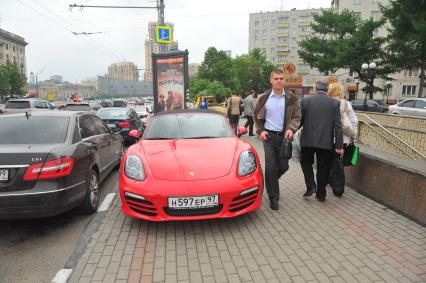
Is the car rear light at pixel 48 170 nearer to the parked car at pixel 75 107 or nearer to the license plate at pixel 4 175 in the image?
the license plate at pixel 4 175

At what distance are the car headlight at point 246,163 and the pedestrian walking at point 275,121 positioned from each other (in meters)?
0.42

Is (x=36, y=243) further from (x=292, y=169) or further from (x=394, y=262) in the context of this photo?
(x=292, y=169)

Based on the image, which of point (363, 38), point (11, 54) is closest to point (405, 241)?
point (363, 38)

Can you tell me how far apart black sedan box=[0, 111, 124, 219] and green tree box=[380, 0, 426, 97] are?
851 inches

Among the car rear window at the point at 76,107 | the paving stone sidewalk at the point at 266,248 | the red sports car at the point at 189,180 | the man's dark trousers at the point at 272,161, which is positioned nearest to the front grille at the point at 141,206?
the red sports car at the point at 189,180

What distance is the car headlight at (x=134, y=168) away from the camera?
3.98 m

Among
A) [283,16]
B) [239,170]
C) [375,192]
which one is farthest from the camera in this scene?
[283,16]

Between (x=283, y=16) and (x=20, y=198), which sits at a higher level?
(x=283, y=16)

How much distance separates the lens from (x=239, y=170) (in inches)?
161

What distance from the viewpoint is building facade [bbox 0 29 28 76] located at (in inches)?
3042

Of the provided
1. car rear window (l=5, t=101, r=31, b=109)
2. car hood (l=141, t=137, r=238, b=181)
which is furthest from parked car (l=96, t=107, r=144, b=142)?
car rear window (l=5, t=101, r=31, b=109)

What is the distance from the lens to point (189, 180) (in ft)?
12.6

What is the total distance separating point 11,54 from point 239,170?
94.5m

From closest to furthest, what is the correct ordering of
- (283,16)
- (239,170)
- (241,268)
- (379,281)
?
(379,281) < (241,268) < (239,170) < (283,16)
